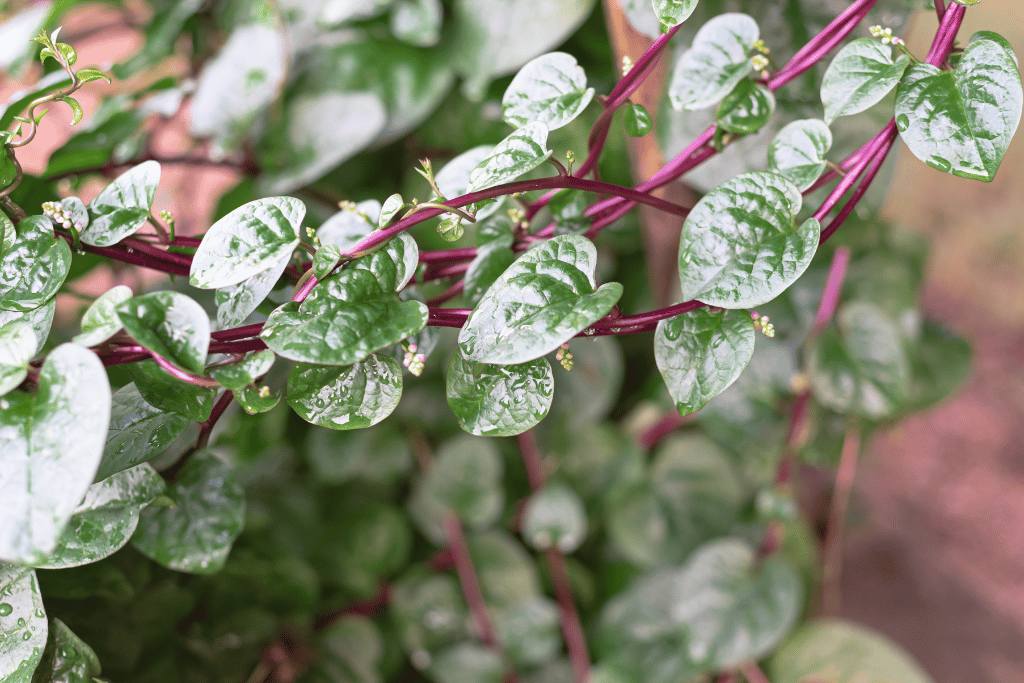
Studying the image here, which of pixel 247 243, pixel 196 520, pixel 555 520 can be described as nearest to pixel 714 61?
pixel 247 243

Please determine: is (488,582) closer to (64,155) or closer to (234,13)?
(64,155)

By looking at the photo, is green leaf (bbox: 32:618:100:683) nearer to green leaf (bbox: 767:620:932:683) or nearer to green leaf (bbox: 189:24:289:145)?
green leaf (bbox: 189:24:289:145)

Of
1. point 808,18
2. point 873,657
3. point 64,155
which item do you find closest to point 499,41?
point 808,18

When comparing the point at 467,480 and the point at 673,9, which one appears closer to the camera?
the point at 673,9

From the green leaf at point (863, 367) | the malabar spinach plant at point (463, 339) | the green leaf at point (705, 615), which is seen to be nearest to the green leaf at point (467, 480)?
the malabar spinach plant at point (463, 339)

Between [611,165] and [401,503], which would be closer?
[611,165]

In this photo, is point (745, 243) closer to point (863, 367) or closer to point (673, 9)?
point (673, 9)
